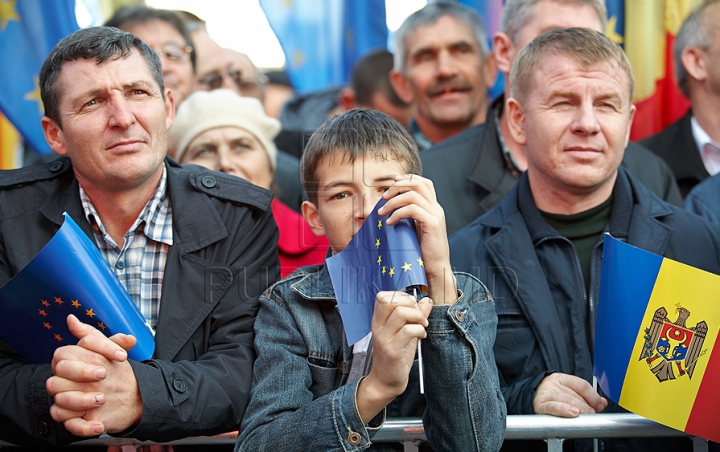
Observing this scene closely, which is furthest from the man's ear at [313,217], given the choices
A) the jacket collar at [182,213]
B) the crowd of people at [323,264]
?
the jacket collar at [182,213]

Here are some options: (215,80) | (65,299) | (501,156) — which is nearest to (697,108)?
(501,156)

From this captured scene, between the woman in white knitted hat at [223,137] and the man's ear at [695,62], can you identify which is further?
the man's ear at [695,62]

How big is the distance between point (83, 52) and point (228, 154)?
4.81 ft

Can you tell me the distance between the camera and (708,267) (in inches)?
130

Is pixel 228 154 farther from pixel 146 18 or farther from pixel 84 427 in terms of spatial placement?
pixel 84 427

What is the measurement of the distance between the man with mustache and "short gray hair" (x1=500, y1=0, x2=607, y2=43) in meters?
0.38

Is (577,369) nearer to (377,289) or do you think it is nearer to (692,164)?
(377,289)

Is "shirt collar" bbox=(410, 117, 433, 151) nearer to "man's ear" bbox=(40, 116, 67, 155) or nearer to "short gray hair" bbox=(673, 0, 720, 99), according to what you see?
"short gray hair" bbox=(673, 0, 720, 99)

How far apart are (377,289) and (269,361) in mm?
499

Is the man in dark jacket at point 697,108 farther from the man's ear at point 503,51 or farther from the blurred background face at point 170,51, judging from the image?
the blurred background face at point 170,51

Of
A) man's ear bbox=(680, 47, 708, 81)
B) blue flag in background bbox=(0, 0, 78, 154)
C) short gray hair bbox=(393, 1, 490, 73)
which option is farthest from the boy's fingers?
man's ear bbox=(680, 47, 708, 81)

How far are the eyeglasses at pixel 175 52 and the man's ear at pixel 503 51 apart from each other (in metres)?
1.82

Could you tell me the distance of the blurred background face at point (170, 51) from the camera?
15.9 feet

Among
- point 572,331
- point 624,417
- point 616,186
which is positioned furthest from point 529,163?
point 624,417
